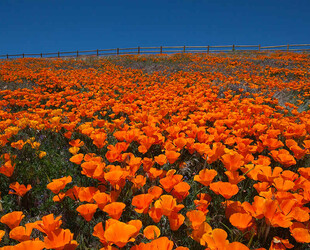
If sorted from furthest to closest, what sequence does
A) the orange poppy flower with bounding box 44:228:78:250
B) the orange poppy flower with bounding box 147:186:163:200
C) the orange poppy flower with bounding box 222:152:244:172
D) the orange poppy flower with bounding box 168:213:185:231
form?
1. the orange poppy flower with bounding box 222:152:244:172
2. the orange poppy flower with bounding box 147:186:163:200
3. the orange poppy flower with bounding box 168:213:185:231
4. the orange poppy flower with bounding box 44:228:78:250

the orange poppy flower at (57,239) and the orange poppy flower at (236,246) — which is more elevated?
the orange poppy flower at (236,246)

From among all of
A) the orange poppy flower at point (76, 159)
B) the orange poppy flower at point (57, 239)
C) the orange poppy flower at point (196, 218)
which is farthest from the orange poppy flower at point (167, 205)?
the orange poppy flower at point (76, 159)

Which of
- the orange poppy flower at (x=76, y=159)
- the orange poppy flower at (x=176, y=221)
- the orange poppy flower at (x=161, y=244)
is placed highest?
the orange poppy flower at (x=76, y=159)

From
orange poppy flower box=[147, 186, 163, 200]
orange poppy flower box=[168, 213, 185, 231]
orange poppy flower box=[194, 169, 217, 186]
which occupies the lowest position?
orange poppy flower box=[168, 213, 185, 231]

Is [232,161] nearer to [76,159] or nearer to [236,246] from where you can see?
[236,246]

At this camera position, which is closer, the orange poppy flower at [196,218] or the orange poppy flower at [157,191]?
the orange poppy flower at [196,218]

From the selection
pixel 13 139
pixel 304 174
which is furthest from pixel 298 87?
pixel 13 139

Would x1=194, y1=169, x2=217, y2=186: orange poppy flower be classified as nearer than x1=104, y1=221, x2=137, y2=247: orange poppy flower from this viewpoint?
No

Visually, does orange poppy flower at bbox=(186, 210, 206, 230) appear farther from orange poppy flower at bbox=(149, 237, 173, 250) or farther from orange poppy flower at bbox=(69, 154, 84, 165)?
orange poppy flower at bbox=(69, 154, 84, 165)

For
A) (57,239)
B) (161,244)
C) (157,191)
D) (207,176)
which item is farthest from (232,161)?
(57,239)

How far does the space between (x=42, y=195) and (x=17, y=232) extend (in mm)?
1094

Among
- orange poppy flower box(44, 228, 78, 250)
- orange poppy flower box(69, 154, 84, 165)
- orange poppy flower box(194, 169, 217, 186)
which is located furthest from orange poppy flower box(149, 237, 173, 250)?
orange poppy flower box(69, 154, 84, 165)

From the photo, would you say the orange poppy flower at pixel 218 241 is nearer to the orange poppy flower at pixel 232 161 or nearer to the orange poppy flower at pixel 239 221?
the orange poppy flower at pixel 239 221

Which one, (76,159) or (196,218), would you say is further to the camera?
(76,159)
